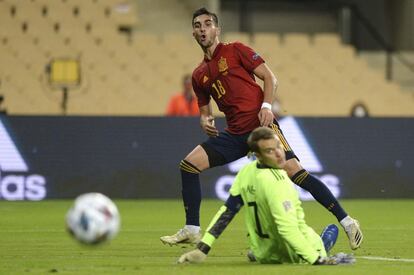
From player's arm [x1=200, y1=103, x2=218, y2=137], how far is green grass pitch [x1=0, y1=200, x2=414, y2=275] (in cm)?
107

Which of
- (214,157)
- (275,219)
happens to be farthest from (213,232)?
(214,157)

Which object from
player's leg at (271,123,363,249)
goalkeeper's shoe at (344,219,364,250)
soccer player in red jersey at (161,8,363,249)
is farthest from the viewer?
soccer player in red jersey at (161,8,363,249)

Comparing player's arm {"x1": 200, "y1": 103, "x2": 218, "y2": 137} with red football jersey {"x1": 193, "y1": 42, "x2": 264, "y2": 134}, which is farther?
player's arm {"x1": 200, "y1": 103, "x2": 218, "y2": 137}

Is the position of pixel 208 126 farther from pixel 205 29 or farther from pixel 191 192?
pixel 205 29

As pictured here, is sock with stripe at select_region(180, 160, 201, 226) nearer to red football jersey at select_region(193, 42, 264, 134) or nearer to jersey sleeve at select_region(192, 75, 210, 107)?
red football jersey at select_region(193, 42, 264, 134)

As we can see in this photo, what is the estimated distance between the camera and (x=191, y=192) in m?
10.6

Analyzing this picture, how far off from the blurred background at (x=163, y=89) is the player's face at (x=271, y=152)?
32.9 feet

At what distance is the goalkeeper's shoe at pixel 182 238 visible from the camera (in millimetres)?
10281

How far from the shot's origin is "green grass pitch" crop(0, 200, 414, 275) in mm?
8469

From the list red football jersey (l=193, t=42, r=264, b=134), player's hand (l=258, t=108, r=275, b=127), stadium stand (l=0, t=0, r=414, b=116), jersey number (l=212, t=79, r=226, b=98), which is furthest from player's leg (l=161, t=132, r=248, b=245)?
stadium stand (l=0, t=0, r=414, b=116)

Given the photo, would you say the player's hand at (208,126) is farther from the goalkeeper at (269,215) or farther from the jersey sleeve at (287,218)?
the jersey sleeve at (287,218)

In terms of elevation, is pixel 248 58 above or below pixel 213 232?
above

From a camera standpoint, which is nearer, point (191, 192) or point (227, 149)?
point (227, 149)

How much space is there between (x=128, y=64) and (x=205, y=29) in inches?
545
